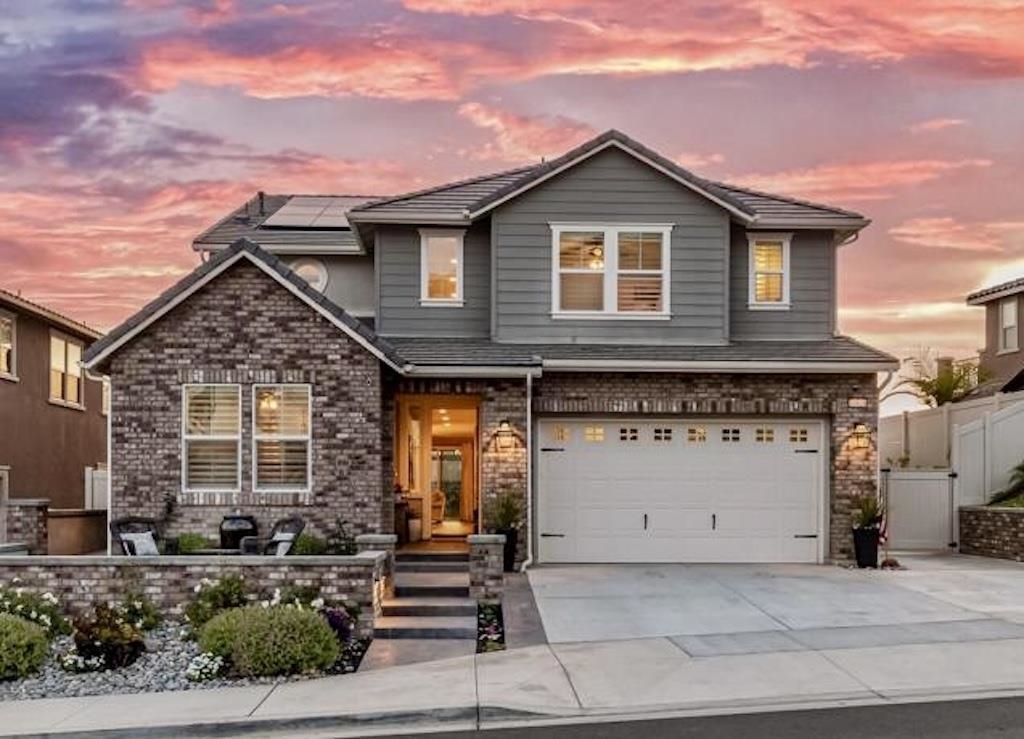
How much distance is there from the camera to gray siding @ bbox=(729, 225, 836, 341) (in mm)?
19297

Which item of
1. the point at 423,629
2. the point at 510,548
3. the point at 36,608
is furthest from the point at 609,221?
the point at 36,608

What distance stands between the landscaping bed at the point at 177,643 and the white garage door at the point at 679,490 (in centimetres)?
618

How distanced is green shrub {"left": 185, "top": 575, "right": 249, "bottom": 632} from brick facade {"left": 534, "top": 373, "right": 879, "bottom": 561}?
6501mm

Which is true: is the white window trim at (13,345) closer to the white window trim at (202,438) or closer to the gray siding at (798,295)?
the white window trim at (202,438)

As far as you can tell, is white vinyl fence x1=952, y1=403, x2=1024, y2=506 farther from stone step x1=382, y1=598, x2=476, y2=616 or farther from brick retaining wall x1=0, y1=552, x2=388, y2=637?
brick retaining wall x1=0, y1=552, x2=388, y2=637

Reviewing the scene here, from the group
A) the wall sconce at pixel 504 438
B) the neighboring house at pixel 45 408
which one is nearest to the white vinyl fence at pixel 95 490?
the neighboring house at pixel 45 408

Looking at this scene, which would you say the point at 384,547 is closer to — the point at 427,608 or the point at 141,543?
the point at 427,608

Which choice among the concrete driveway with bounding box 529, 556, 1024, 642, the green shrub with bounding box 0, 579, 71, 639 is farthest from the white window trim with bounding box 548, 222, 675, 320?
the green shrub with bounding box 0, 579, 71, 639

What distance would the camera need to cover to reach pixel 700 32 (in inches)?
701

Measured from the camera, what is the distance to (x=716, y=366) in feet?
58.1

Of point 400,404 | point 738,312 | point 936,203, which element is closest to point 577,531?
point 400,404

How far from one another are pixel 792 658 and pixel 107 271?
1848 centimetres

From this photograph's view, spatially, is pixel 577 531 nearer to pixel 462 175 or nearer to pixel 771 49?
pixel 771 49

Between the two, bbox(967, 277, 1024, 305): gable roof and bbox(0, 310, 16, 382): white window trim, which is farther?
bbox(967, 277, 1024, 305): gable roof
